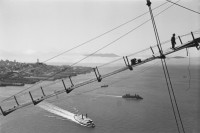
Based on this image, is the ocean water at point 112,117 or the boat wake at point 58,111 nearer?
the ocean water at point 112,117

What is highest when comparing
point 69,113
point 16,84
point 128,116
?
point 16,84

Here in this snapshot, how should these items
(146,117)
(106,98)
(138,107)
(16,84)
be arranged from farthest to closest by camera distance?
(16,84) → (106,98) → (138,107) → (146,117)

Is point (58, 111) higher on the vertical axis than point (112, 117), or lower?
higher

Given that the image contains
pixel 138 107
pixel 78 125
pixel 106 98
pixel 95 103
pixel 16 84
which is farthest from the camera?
pixel 16 84

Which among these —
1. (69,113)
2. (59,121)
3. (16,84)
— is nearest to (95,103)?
(69,113)

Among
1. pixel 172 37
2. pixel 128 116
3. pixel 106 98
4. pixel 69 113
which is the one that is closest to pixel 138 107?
pixel 128 116

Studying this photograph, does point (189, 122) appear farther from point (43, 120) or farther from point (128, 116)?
point (43, 120)

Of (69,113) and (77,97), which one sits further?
(77,97)

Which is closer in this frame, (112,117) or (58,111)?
(112,117)

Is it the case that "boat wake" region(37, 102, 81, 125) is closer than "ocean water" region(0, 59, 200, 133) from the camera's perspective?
No

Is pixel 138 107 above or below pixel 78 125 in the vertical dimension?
below
